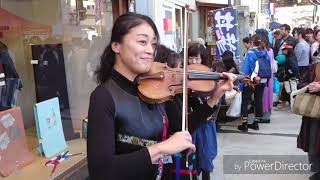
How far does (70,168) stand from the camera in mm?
3230

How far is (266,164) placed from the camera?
4746mm

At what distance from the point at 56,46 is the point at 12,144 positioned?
1.21 meters

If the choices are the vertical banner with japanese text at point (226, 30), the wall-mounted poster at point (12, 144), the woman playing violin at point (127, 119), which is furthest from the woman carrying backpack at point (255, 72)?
the woman playing violin at point (127, 119)

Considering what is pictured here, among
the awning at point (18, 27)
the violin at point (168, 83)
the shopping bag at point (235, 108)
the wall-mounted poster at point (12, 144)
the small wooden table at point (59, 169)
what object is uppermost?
the awning at point (18, 27)

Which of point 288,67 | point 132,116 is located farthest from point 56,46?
point 288,67

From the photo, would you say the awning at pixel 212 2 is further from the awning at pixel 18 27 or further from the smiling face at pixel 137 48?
the smiling face at pixel 137 48

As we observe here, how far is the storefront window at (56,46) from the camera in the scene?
351cm

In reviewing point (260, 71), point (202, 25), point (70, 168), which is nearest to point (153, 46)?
point (70, 168)

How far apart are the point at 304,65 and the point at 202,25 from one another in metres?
3.73

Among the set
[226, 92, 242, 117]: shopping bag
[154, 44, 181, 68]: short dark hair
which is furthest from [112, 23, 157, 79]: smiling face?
[226, 92, 242, 117]: shopping bag

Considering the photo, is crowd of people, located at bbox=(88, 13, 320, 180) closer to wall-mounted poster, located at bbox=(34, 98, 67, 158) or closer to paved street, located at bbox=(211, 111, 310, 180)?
wall-mounted poster, located at bbox=(34, 98, 67, 158)

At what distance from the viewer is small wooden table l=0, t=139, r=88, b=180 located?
2.99 meters

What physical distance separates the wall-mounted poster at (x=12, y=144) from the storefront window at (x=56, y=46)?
0.18 metres

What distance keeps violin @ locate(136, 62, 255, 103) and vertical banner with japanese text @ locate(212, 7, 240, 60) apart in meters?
6.17
